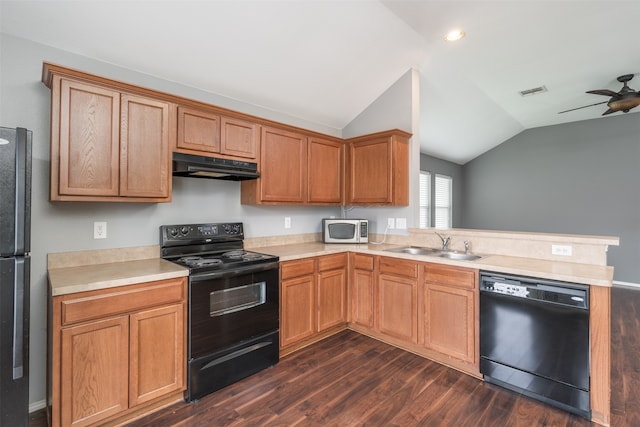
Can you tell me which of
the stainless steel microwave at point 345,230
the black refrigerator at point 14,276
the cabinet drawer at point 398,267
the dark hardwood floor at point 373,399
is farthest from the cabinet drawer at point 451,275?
the black refrigerator at point 14,276

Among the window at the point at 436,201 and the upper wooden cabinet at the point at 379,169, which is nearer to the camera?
the upper wooden cabinet at the point at 379,169

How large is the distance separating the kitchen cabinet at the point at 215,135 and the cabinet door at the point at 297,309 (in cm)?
124

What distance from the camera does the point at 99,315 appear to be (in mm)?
1753

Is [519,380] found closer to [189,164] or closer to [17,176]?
[189,164]

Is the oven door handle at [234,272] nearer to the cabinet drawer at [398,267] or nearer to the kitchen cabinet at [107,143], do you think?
the kitchen cabinet at [107,143]

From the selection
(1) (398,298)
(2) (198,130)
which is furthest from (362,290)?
(2) (198,130)

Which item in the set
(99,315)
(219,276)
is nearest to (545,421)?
(219,276)

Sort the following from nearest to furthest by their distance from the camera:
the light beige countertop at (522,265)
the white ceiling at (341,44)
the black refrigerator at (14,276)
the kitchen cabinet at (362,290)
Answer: the black refrigerator at (14,276), the light beige countertop at (522,265), the white ceiling at (341,44), the kitchen cabinet at (362,290)

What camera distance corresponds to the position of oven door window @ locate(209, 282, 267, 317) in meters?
2.22

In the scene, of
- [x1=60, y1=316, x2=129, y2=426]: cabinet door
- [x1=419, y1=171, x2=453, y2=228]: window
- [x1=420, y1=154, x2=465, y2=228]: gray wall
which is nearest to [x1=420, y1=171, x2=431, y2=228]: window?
[x1=419, y1=171, x2=453, y2=228]: window

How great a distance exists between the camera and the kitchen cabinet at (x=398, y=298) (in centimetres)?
278

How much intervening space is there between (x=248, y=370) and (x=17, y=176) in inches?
74.8

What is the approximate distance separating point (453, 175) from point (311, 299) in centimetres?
584

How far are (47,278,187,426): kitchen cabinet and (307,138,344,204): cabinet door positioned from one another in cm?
182
